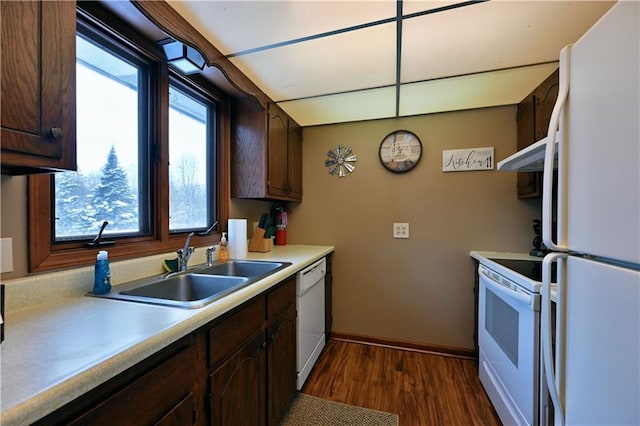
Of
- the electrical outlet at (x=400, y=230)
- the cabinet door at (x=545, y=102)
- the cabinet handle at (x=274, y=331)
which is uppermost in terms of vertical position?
the cabinet door at (x=545, y=102)

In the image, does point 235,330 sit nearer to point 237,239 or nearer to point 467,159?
point 237,239

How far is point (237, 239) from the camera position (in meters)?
1.88

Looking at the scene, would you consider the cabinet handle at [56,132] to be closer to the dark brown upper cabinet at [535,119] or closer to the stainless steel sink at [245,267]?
the stainless steel sink at [245,267]

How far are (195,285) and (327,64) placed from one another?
148 centimetres

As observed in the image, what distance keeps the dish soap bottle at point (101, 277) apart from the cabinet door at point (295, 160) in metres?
1.53

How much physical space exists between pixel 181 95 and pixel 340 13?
3.74 ft

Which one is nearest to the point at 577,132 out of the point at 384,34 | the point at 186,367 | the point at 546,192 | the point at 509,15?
the point at 546,192

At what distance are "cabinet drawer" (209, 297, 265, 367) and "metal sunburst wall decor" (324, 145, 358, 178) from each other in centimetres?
163

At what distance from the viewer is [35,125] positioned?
0.68m

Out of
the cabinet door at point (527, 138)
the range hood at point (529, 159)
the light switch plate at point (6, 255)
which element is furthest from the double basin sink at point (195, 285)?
the cabinet door at point (527, 138)

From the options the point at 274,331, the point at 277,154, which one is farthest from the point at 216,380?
the point at 277,154

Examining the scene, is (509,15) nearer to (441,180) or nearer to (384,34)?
(384,34)

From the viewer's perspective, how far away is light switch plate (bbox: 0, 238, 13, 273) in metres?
0.83

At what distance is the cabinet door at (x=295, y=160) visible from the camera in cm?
242
